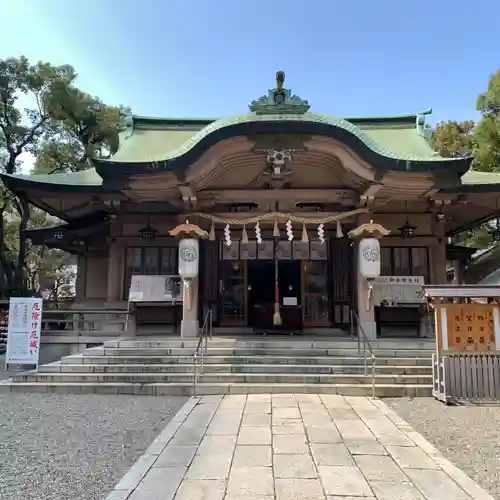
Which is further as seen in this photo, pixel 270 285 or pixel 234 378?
pixel 270 285

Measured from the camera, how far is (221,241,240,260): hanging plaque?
11945mm

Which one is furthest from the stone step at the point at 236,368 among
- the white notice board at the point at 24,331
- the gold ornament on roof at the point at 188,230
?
the gold ornament on roof at the point at 188,230

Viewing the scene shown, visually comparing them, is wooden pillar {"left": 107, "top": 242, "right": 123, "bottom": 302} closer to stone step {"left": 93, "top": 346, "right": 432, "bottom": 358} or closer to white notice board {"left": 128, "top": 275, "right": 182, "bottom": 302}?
white notice board {"left": 128, "top": 275, "right": 182, "bottom": 302}

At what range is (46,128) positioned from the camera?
1792 centimetres

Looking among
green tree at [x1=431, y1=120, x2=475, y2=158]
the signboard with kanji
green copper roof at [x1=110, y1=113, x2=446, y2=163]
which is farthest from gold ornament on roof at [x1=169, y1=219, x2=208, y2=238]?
green tree at [x1=431, y1=120, x2=475, y2=158]

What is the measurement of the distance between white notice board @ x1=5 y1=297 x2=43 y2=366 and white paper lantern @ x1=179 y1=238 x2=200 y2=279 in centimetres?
294

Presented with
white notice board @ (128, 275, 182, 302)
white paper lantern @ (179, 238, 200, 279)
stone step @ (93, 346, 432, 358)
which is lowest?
stone step @ (93, 346, 432, 358)

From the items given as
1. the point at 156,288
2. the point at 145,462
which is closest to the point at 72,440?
the point at 145,462

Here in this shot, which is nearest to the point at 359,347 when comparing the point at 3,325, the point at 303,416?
the point at 303,416

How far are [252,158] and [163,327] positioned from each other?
16.7 feet

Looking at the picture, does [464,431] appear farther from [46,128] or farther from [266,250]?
[46,128]

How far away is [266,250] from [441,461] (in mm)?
7989

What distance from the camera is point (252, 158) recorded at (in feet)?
32.8

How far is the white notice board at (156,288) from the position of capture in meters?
11.2
